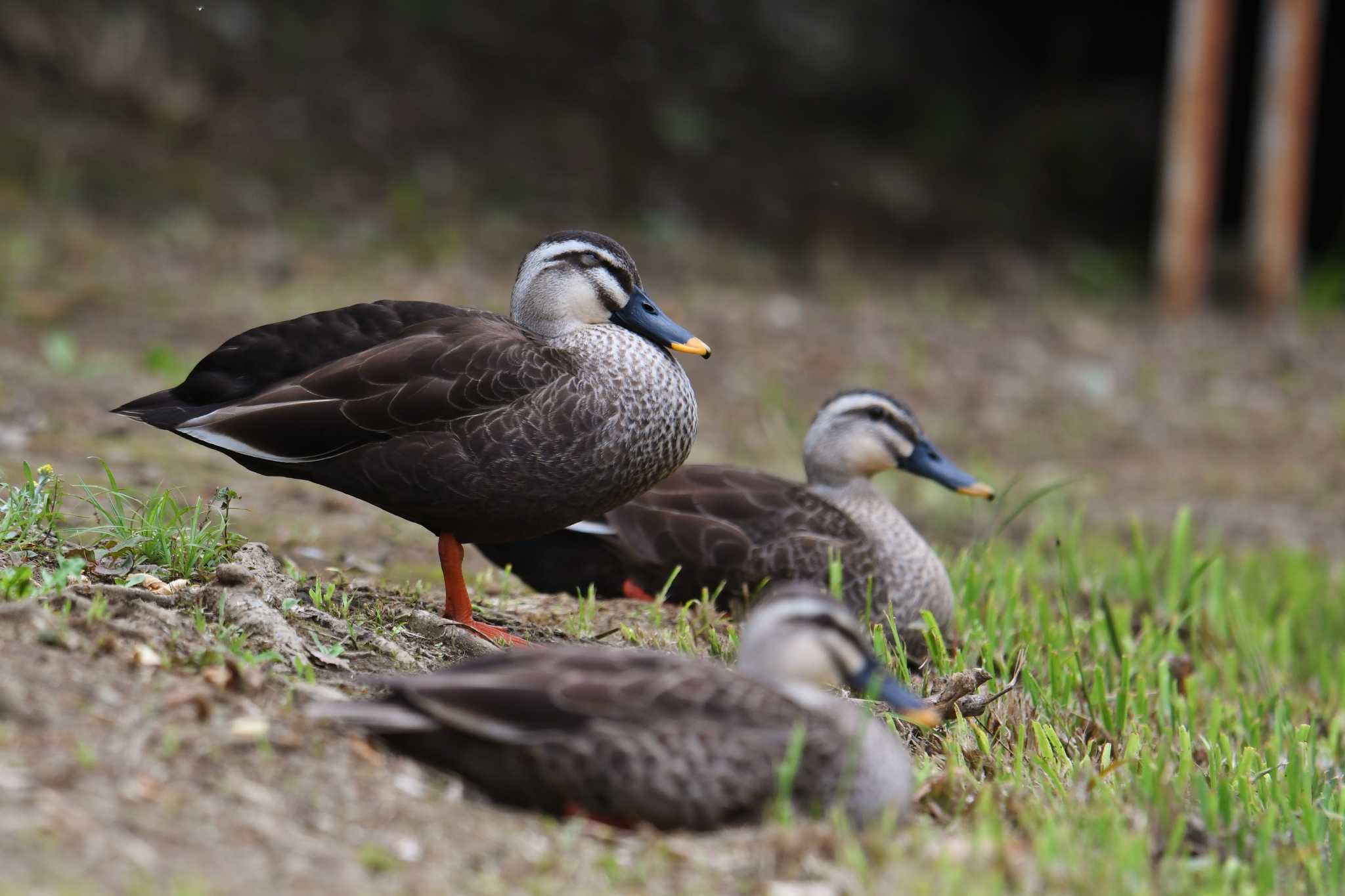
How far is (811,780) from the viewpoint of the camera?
124 inches

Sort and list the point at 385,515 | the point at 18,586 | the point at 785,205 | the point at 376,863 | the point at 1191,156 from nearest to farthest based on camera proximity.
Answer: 1. the point at 376,863
2. the point at 18,586
3. the point at 385,515
4. the point at 1191,156
5. the point at 785,205

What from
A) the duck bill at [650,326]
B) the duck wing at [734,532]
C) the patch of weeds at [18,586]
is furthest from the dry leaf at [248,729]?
the duck wing at [734,532]

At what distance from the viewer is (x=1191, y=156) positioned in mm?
11844

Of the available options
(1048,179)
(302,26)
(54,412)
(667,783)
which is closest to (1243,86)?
(1048,179)

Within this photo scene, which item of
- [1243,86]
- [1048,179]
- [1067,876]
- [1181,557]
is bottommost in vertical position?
[1067,876]

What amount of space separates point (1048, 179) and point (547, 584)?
9.56 meters

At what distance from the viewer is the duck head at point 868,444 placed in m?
5.64

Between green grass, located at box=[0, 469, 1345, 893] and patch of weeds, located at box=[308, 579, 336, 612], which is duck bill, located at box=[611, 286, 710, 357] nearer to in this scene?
green grass, located at box=[0, 469, 1345, 893]

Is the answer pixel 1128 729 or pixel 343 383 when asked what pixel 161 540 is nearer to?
pixel 343 383

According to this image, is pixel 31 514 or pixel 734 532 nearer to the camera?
pixel 31 514

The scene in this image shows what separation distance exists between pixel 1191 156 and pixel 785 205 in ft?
9.96

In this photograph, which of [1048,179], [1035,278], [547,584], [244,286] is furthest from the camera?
[1048,179]

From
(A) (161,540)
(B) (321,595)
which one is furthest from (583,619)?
(A) (161,540)

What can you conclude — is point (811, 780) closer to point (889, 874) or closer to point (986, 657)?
point (889, 874)
